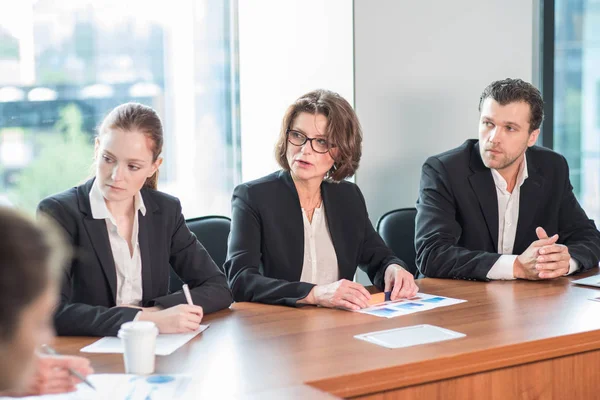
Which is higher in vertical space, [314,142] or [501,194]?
[314,142]

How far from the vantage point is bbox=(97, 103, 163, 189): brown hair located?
2.52m

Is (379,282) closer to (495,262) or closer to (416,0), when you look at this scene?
(495,262)

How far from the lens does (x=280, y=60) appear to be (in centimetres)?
409

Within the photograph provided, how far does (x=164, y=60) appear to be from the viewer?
4094 millimetres

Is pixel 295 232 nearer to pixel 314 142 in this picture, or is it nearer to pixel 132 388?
pixel 314 142

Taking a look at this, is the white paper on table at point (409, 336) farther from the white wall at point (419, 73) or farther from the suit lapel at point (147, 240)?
the white wall at point (419, 73)

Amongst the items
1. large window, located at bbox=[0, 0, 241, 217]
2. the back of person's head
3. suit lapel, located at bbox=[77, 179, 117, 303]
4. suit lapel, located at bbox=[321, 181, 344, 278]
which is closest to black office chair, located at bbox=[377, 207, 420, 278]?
suit lapel, located at bbox=[321, 181, 344, 278]

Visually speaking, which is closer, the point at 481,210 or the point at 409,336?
the point at 409,336

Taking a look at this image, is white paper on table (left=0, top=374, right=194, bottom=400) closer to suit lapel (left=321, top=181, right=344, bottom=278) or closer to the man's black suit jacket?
suit lapel (left=321, top=181, right=344, bottom=278)

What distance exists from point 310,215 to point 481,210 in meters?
0.77

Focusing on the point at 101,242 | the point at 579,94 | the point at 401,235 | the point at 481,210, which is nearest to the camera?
the point at 101,242

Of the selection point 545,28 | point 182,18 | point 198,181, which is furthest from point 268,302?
point 545,28

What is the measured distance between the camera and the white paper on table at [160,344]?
80.6 inches

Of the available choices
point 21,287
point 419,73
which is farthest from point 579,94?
point 21,287
